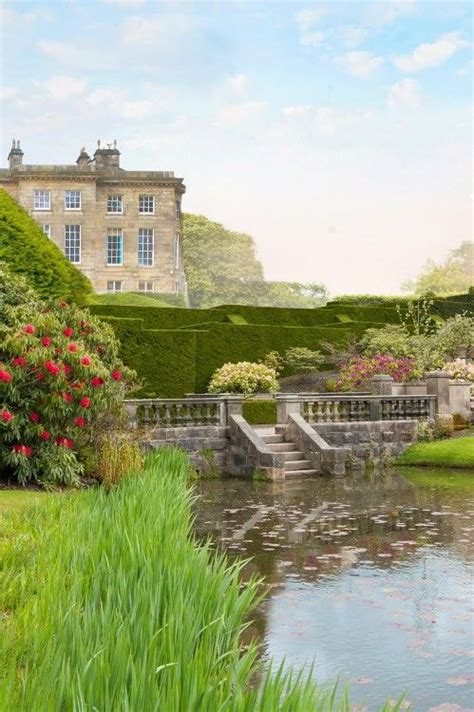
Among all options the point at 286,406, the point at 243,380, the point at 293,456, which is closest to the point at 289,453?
the point at 293,456

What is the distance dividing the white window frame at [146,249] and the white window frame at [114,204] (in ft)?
6.50

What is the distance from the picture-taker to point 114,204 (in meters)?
58.6

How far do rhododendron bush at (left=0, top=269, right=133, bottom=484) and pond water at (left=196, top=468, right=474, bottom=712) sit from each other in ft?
7.42

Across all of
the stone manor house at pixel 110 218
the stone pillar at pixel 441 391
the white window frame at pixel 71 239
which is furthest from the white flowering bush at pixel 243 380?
the white window frame at pixel 71 239

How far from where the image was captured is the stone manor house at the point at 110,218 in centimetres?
5812

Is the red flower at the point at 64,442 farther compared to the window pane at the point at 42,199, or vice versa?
the window pane at the point at 42,199

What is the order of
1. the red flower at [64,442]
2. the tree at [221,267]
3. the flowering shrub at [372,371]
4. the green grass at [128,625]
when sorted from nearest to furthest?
the green grass at [128,625] < the red flower at [64,442] < the flowering shrub at [372,371] < the tree at [221,267]

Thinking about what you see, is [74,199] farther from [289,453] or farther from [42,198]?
[289,453]

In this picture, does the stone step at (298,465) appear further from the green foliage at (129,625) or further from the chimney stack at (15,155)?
the chimney stack at (15,155)

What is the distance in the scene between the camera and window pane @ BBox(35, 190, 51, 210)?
191 ft

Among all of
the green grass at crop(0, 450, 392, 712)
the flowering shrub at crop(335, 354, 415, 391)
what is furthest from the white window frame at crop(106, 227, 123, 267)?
the green grass at crop(0, 450, 392, 712)

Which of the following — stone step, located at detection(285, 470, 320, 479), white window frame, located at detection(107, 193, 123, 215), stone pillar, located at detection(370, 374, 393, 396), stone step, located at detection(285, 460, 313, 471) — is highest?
white window frame, located at detection(107, 193, 123, 215)

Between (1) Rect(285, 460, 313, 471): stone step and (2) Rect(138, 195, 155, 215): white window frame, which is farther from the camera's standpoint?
(2) Rect(138, 195, 155, 215): white window frame

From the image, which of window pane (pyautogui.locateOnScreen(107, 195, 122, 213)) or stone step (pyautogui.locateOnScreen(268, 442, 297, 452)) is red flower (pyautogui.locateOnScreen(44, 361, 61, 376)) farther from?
window pane (pyautogui.locateOnScreen(107, 195, 122, 213))
